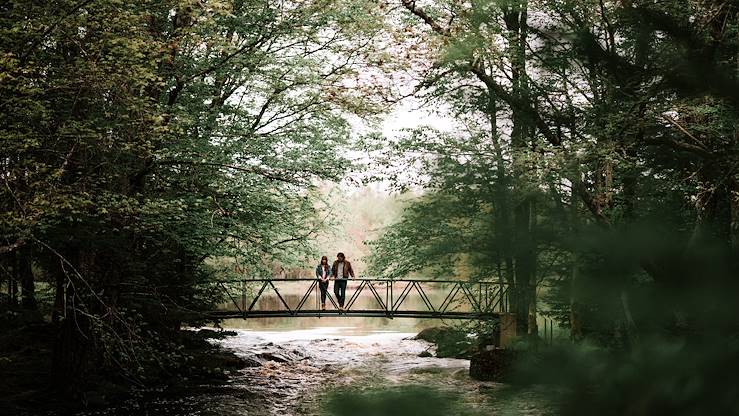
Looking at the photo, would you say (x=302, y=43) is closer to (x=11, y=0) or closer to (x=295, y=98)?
(x=295, y=98)

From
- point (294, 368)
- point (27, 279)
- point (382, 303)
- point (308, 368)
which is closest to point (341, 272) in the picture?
point (382, 303)

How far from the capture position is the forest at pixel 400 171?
86cm

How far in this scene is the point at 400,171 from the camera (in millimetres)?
11977

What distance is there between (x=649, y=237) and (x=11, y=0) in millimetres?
7552

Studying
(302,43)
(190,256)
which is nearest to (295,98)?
(302,43)

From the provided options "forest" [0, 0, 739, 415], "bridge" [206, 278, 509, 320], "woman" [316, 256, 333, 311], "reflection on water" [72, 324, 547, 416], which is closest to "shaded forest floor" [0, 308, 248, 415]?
"forest" [0, 0, 739, 415]

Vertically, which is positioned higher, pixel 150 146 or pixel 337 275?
pixel 150 146

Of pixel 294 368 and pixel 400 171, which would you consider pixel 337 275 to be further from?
pixel 400 171

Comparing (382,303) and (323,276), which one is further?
(323,276)

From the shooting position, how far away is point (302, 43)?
42.2 feet

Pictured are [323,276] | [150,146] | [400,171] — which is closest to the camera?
[150,146]

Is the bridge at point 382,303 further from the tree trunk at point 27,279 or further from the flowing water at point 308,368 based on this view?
the tree trunk at point 27,279

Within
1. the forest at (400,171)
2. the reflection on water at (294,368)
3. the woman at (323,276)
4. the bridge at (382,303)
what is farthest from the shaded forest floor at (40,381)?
the woman at (323,276)

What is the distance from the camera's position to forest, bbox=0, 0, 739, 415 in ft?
2.81
